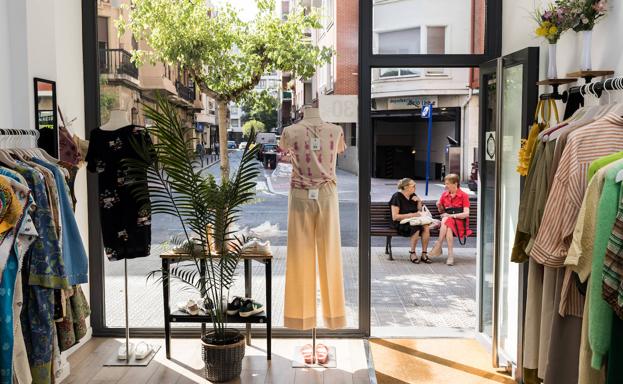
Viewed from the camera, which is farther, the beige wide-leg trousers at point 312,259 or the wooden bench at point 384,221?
the wooden bench at point 384,221

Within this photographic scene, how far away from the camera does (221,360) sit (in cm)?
409

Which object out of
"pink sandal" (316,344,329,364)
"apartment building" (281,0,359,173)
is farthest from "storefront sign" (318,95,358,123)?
"pink sandal" (316,344,329,364)

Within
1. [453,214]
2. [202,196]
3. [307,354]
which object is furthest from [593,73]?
[453,214]

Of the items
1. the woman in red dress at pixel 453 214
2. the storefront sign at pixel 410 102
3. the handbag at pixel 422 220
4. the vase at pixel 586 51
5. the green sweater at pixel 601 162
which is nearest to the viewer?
the green sweater at pixel 601 162

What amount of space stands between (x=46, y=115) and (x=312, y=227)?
1.72 m

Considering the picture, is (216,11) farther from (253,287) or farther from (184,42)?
(253,287)

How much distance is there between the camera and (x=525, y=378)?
11.3 feet

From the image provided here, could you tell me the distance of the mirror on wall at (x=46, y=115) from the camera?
12.5ft

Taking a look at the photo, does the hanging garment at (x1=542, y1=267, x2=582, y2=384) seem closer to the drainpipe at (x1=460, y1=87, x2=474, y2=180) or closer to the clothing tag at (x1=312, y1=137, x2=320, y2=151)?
the clothing tag at (x1=312, y1=137, x2=320, y2=151)

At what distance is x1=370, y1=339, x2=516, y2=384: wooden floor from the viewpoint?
4.18 meters

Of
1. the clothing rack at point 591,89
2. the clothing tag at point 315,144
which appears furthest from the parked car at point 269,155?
the clothing rack at point 591,89

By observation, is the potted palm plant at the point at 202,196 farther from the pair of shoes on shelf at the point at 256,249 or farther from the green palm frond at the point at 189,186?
the pair of shoes on shelf at the point at 256,249

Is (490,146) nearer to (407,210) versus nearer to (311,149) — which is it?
(311,149)

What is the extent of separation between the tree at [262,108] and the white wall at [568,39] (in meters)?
1.66
